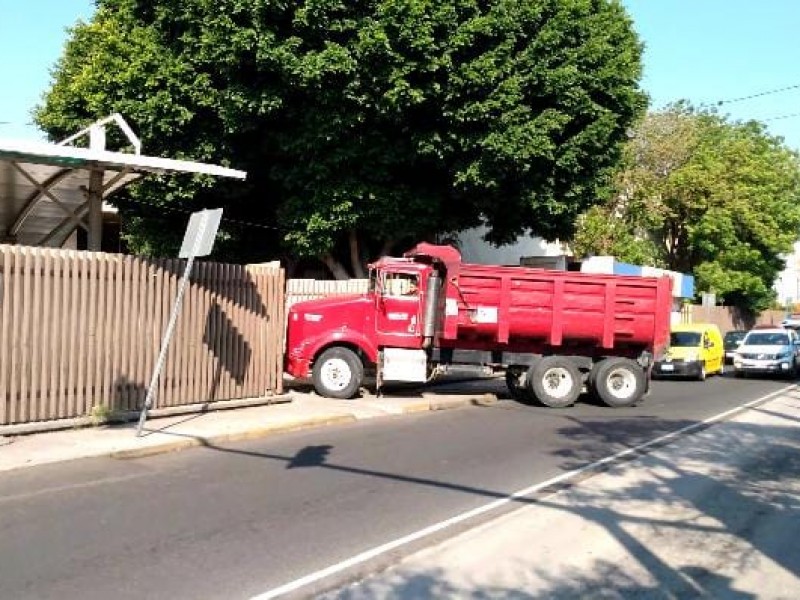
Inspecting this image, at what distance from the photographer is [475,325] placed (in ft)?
54.4

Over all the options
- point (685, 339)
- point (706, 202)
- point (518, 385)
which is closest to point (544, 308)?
point (518, 385)

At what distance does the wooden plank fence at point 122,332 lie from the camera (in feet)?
34.6

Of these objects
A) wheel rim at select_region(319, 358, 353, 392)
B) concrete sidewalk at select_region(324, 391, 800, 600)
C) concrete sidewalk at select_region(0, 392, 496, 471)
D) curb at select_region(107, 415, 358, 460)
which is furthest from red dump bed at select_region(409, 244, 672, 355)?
concrete sidewalk at select_region(324, 391, 800, 600)

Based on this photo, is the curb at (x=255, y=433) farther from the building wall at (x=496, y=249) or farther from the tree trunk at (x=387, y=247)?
the building wall at (x=496, y=249)

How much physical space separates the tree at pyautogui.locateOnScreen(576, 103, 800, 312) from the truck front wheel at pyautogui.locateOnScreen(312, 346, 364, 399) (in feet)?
74.6

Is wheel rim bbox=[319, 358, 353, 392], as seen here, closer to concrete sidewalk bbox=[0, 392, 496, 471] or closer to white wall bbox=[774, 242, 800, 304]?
concrete sidewalk bbox=[0, 392, 496, 471]

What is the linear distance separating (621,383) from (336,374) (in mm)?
5724

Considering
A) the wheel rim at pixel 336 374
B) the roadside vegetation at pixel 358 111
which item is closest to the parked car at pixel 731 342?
the roadside vegetation at pixel 358 111

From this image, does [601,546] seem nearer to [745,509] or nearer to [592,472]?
[745,509]

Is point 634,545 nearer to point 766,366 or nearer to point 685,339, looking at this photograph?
point 685,339

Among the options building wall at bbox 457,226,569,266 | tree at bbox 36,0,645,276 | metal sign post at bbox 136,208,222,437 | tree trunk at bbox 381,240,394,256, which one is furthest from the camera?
building wall at bbox 457,226,569,266

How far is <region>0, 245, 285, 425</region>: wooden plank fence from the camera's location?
1055 cm

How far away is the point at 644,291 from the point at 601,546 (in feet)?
36.1

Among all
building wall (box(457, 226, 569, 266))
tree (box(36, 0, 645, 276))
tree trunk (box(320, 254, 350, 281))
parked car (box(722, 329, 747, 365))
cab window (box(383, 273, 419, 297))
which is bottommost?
parked car (box(722, 329, 747, 365))
